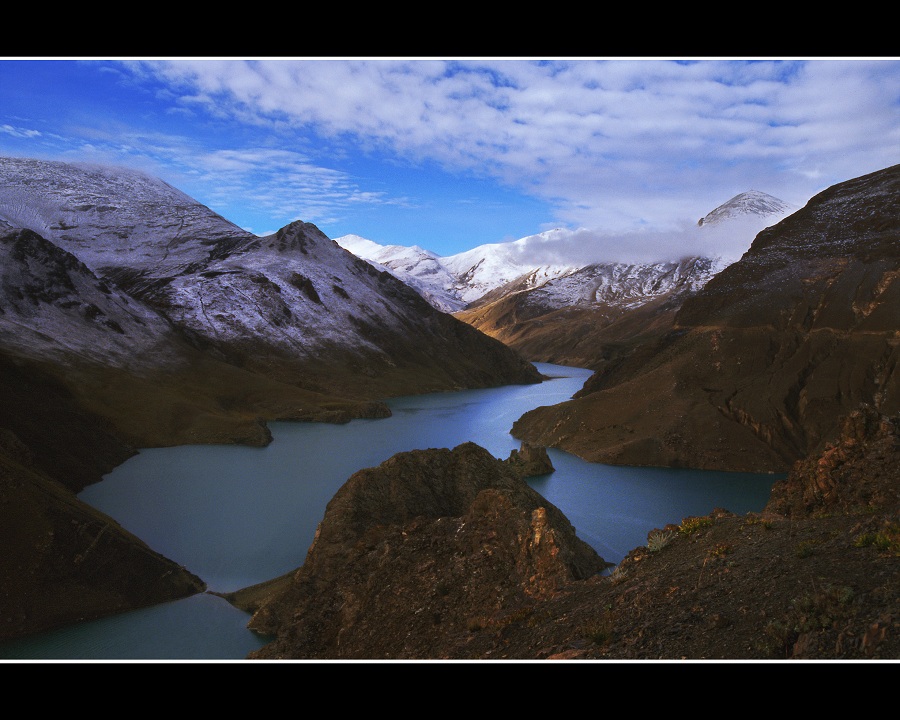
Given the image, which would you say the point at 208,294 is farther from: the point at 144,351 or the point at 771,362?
the point at 771,362

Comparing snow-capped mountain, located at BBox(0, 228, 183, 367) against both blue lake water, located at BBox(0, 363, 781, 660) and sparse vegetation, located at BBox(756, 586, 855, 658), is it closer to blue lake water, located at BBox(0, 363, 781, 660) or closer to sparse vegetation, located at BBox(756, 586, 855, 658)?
blue lake water, located at BBox(0, 363, 781, 660)

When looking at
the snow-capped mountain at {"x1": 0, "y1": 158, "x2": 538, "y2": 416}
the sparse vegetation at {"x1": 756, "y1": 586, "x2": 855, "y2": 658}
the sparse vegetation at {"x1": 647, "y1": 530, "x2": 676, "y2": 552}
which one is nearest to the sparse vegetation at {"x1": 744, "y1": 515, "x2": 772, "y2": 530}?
the sparse vegetation at {"x1": 647, "y1": 530, "x2": 676, "y2": 552}

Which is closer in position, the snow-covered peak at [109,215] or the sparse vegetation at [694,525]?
the sparse vegetation at [694,525]

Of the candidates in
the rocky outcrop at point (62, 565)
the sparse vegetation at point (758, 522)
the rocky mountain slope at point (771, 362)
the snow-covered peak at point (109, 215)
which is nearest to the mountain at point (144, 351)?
the rocky outcrop at point (62, 565)

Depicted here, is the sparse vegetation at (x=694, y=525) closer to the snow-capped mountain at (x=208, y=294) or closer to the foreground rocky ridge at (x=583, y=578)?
the foreground rocky ridge at (x=583, y=578)

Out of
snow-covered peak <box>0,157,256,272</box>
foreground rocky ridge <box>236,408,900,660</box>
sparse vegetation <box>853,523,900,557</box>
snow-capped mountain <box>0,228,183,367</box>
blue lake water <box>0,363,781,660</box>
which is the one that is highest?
snow-covered peak <box>0,157,256,272</box>

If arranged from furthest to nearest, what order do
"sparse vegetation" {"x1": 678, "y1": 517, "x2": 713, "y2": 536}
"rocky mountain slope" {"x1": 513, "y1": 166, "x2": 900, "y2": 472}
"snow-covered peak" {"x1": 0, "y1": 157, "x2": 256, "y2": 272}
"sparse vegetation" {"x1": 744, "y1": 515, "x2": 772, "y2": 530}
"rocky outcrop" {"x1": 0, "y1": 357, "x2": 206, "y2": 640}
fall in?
"snow-covered peak" {"x1": 0, "y1": 157, "x2": 256, "y2": 272} < "rocky mountain slope" {"x1": 513, "y1": 166, "x2": 900, "y2": 472} < "rocky outcrop" {"x1": 0, "y1": 357, "x2": 206, "y2": 640} < "sparse vegetation" {"x1": 678, "y1": 517, "x2": 713, "y2": 536} < "sparse vegetation" {"x1": 744, "y1": 515, "x2": 772, "y2": 530}
